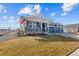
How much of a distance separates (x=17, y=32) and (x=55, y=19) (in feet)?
1.62

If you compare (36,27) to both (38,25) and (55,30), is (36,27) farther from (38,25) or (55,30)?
(55,30)

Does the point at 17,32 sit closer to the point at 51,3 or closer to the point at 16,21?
the point at 16,21

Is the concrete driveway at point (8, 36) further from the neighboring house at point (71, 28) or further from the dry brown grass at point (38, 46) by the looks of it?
the neighboring house at point (71, 28)

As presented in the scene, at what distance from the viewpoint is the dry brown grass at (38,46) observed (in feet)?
10.7

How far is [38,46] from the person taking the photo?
3303 mm

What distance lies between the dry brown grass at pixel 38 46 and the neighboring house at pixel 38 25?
0.25 feet

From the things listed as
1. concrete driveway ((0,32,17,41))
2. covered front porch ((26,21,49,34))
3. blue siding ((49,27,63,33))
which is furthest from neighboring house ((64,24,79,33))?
concrete driveway ((0,32,17,41))

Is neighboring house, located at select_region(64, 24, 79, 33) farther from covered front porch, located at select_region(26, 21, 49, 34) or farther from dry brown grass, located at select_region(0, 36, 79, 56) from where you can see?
covered front porch, located at select_region(26, 21, 49, 34)

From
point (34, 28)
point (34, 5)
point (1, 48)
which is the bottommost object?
point (1, 48)

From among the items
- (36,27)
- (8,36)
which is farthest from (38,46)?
(8,36)

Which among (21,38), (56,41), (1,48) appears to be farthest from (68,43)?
(1,48)

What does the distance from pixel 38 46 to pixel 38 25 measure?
0.25 metres

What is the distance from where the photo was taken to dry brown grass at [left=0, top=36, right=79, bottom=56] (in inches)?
128

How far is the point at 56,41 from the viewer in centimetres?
334
